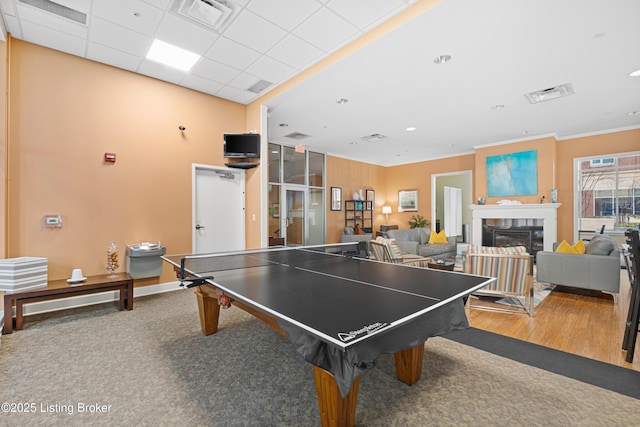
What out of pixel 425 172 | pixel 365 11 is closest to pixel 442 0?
pixel 365 11

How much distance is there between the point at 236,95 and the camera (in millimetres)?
4980

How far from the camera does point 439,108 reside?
5.16 metres

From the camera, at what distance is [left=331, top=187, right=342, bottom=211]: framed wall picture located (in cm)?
901

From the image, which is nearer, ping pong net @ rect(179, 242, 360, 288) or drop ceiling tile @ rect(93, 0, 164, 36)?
ping pong net @ rect(179, 242, 360, 288)

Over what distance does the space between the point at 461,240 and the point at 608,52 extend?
25.3 ft

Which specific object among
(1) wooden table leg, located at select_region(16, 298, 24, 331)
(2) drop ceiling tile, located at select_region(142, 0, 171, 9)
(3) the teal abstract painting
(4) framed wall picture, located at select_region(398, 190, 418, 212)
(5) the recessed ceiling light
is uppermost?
(2) drop ceiling tile, located at select_region(142, 0, 171, 9)

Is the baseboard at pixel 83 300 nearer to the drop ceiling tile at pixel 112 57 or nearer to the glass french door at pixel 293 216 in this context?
the drop ceiling tile at pixel 112 57

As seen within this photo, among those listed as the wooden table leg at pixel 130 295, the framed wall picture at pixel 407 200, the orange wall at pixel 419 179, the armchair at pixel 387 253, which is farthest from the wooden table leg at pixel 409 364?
the framed wall picture at pixel 407 200

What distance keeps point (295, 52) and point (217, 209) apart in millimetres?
2953

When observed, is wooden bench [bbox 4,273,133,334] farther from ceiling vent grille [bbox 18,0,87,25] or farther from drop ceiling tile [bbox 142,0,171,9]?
drop ceiling tile [bbox 142,0,171,9]

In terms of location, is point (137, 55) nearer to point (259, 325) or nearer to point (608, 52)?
point (259, 325)

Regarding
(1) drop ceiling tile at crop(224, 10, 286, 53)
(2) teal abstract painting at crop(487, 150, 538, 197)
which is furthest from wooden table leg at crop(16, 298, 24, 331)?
(2) teal abstract painting at crop(487, 150, 538, 197)

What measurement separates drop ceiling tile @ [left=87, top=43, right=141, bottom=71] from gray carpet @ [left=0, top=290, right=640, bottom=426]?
346 centimetres

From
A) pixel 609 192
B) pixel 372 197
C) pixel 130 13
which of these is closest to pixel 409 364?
pixel 130 13
